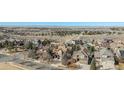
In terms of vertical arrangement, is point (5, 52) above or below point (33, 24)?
below

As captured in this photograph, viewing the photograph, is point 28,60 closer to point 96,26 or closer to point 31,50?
point 31,50

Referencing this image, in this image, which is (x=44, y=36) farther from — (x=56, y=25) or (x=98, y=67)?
(x=98, y=67)

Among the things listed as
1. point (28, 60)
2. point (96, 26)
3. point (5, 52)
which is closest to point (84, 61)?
point (96, 26)

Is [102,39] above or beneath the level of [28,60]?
above
